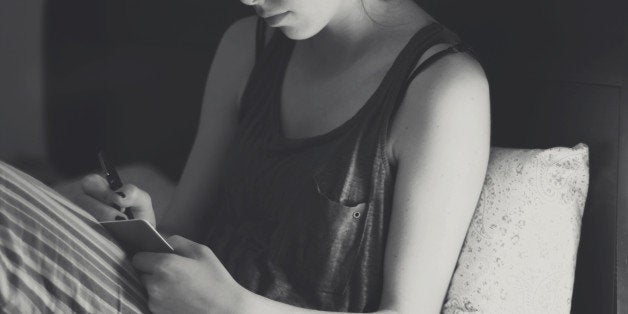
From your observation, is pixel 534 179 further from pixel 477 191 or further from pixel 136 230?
pixel 136 230

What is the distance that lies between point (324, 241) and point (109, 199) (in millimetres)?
304

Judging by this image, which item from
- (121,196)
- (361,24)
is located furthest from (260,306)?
(361,24)

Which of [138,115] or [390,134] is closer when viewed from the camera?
[390,134]

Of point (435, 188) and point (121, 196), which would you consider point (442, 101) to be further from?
point (121, 196)

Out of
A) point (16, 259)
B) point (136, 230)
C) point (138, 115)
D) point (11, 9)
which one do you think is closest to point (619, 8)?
point (136, 230)

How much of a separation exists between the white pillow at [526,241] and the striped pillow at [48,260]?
389 mm

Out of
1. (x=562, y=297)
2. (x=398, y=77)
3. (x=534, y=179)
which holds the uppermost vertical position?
(x=398, y=77)

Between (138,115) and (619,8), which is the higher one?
(619,8)

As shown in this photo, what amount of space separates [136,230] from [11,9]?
1057mm

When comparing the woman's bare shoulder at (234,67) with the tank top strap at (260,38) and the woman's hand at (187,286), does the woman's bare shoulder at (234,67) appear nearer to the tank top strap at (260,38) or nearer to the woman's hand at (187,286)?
the tank top strap at (260,38)

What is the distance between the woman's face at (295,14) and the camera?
38.4 inches

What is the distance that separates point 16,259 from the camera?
2.52 feet

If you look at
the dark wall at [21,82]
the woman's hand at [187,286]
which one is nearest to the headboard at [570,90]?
the woman's hand at [187,286]

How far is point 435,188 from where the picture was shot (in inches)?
34.7
